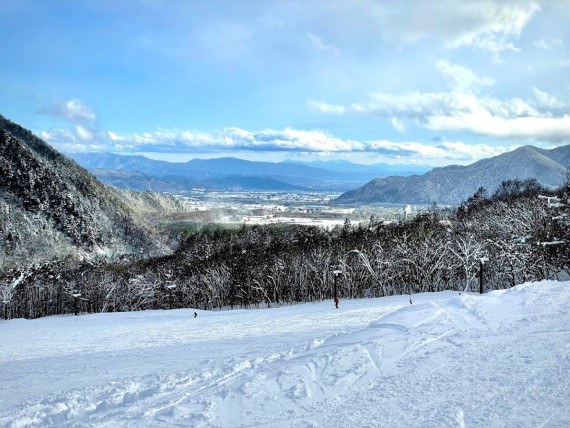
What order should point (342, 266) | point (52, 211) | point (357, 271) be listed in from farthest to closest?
point (52, 211) → point (357, 271) → point (342, 266)

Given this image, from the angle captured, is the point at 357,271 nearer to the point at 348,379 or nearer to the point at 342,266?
the point at 342,266

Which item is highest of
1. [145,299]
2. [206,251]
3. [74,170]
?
[74,170]

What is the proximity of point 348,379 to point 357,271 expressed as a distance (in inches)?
1714

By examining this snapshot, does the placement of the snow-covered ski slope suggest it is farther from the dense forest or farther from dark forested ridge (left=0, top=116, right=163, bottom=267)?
dark forested ridge (left=0, top=116, right=163, bottom=267)

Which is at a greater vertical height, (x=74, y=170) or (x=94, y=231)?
(x=74, y=170)

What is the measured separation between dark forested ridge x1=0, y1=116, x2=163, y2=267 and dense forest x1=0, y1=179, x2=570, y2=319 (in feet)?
220

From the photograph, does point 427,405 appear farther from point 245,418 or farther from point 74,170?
point 74,170

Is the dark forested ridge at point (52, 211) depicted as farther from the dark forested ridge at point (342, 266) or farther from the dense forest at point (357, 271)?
the dense forest at point (357, 271)

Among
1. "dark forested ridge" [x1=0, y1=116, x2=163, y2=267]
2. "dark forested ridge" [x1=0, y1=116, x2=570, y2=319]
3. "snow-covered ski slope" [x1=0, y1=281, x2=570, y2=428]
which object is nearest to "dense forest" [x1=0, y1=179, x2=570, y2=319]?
"dark forested ridge" [x1=0, y1=116, x2=570, y2=319]

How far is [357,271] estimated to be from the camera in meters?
52.4

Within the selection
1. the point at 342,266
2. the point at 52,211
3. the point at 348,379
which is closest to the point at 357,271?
the point at 342,266

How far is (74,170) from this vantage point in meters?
182

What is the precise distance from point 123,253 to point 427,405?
6663 inches

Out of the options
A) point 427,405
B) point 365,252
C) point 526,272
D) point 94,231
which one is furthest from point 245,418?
point 94,231
